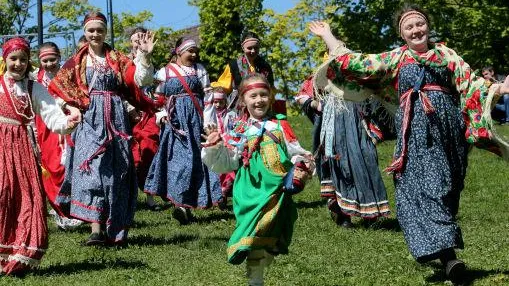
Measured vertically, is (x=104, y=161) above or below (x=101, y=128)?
below

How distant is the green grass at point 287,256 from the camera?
23.0 ft

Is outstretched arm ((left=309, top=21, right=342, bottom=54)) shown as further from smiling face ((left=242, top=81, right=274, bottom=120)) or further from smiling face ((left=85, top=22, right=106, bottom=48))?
smiling face ((left=85, top=22, right=106, bottom=48))

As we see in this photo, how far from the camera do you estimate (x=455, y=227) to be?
21.9 ft

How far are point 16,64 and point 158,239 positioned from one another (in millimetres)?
2360

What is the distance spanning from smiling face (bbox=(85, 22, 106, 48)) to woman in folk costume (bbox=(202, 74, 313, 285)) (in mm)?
2328

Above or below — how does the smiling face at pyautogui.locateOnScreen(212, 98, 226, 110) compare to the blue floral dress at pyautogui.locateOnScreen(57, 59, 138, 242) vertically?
above

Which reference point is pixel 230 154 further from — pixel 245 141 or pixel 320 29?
pixel 320 29

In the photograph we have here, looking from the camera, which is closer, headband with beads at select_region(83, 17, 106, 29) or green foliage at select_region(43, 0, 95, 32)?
headband with beads at select_region(83, 17, 106, 29)

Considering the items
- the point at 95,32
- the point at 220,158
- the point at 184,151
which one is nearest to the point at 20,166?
the point at 95,32

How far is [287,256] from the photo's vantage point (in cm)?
799

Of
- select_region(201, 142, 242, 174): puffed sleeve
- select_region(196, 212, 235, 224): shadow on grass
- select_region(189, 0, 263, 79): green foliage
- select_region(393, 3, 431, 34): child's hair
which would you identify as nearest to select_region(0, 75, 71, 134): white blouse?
select_region(201, 142, 242, 174): puffed sleeve

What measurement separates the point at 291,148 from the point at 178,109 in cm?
435

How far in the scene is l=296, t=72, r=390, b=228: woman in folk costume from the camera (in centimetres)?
970

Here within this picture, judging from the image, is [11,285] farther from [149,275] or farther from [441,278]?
[441,278]
